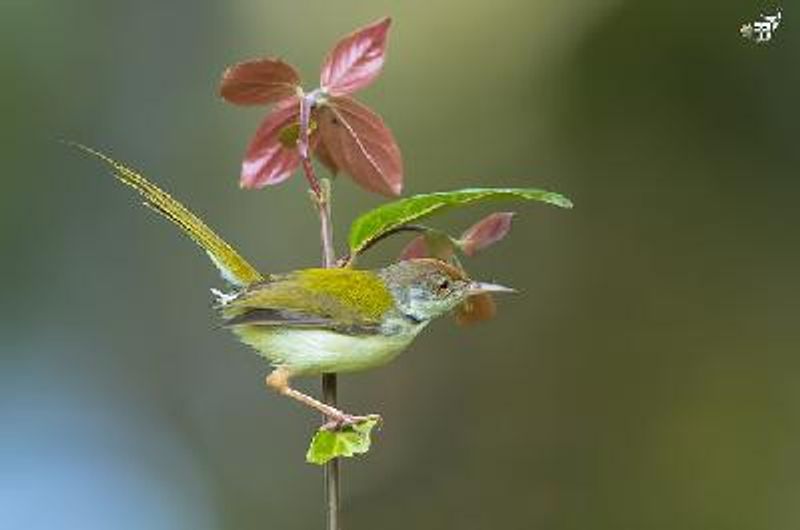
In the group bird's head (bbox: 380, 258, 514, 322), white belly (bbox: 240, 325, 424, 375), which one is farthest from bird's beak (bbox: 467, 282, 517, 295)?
white belly (bbox: 240, 325, 424, 375)

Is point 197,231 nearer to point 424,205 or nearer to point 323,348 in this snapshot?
point 323,348

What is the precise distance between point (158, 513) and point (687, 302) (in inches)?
72.8

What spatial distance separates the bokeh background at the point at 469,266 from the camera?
3.75m

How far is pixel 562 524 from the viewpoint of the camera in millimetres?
3760

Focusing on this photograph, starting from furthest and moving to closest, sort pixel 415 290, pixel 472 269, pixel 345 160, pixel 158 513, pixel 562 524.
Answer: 1. pixel 472 269
2. pixel 562 524
3. pixel 158 513
4. pixel 415 290
5. pixel 345 160

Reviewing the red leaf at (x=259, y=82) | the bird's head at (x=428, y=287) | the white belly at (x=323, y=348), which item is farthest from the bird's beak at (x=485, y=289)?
the red leaf at (x=259, y=82)

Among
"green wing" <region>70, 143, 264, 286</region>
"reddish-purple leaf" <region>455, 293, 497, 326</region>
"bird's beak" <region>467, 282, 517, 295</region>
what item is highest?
"green wing" <region>70, 143, 264, 286</region>

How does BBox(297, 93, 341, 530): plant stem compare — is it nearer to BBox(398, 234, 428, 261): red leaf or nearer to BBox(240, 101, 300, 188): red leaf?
BBox(240, 101, 300, 188): red leaf

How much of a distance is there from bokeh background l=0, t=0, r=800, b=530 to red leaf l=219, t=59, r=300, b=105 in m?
2.41

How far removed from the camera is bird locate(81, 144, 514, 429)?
4.73 ft

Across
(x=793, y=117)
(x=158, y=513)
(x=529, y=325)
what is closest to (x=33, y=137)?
(x=158, y=513)

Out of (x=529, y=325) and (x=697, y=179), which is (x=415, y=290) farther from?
(x=697, y=179)

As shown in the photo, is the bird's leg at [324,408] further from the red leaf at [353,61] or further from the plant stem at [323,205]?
the red leaf at [353,61]

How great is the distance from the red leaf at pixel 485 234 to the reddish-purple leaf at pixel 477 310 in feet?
0.37
